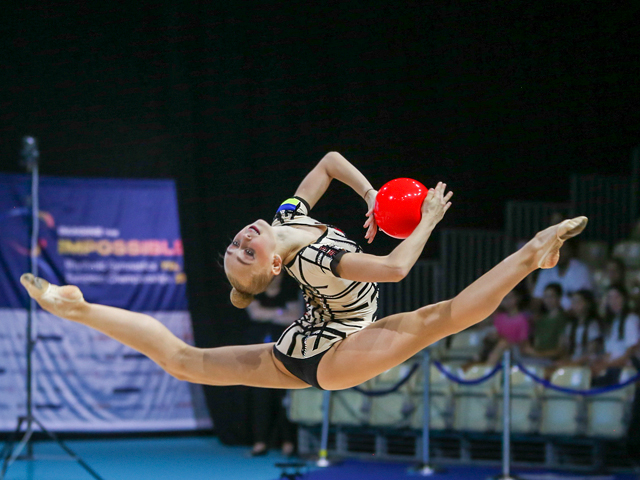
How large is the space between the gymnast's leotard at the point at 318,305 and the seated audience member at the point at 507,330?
3804mm

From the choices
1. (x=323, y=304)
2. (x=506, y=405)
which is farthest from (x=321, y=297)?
(x=506, y=405)

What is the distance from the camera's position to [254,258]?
292 centimetres

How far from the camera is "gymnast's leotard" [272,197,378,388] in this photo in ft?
9.83

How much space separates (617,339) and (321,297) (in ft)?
13.3

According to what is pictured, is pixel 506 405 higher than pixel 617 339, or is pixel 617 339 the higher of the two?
pixel 617 339

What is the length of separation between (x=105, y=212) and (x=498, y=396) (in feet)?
15.1

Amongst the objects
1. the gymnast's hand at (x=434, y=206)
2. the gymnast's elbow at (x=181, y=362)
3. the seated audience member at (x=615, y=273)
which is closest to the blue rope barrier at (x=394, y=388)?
the seated audience member at (x=615, y=273)

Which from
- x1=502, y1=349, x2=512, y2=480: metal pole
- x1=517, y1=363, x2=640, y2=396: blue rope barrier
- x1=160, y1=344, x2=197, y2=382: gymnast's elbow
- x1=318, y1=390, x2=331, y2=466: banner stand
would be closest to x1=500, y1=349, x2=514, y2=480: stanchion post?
x1=502, y1=349, x2=512, y2=480: metal pole

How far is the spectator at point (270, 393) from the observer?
7.11 m

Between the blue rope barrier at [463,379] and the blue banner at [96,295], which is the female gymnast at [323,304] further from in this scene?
the blue banner at [96,295]

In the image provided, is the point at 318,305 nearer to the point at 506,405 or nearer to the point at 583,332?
the point at 506,405

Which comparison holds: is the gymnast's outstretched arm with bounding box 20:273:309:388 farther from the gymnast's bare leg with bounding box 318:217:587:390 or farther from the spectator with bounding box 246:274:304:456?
the spectator with bounding box 246:274:304:456

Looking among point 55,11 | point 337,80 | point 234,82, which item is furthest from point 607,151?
point 55,11

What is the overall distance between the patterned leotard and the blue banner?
5.02m
